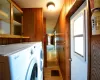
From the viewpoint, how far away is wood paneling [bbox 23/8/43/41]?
3.17 metres

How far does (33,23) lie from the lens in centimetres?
321

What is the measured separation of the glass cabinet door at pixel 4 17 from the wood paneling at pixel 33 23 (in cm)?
113

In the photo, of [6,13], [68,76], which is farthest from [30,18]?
[68,76]

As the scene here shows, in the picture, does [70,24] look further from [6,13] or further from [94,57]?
[94,57]

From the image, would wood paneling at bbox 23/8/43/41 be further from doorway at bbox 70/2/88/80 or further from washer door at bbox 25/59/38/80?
washer door at bbox 25/59/38/80

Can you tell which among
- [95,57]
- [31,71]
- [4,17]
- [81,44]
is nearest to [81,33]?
[81,44]

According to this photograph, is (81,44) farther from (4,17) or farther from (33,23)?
(33,23)

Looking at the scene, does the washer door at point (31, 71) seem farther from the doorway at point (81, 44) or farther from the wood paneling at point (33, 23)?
the wood paneling at point (33, 23)

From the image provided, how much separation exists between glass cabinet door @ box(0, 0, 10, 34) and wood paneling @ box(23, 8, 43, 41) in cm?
113

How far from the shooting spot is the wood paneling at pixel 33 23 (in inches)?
125

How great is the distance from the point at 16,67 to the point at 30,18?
8.64 ft

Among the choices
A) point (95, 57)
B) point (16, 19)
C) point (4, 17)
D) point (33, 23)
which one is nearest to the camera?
point (95, 57)

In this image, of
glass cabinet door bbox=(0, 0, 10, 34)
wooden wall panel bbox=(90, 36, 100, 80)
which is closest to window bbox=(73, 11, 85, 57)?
wooden wall panel bbox=(90, 36, 100, 80)

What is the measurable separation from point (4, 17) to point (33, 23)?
4.36 ft
